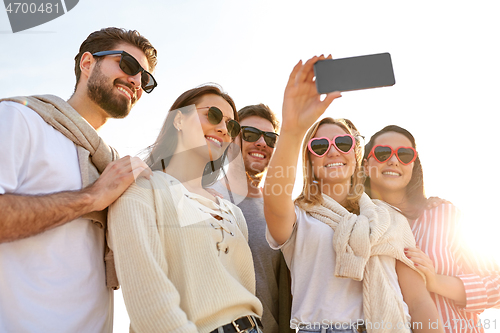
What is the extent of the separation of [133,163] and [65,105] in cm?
62

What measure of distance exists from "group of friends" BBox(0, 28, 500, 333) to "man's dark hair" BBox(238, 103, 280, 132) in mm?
493

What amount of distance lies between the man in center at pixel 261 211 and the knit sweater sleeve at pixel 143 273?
4.21 feet

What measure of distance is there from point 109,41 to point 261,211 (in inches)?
80.3

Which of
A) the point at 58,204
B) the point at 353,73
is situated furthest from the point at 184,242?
the point at 353,73

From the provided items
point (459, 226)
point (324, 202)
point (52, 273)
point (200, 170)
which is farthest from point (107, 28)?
point (459, 226)

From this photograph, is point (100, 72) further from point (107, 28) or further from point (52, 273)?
point (52, 273)

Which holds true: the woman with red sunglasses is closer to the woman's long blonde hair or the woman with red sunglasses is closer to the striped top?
the striped top

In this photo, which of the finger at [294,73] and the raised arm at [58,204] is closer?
the raised arm at [58,204]

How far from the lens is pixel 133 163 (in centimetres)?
232

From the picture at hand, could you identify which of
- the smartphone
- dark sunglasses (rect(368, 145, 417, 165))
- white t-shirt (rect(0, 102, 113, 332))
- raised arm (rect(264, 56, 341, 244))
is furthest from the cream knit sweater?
dark sunglasses (rect(368, 145, 417, 165))

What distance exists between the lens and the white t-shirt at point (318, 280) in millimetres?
2648

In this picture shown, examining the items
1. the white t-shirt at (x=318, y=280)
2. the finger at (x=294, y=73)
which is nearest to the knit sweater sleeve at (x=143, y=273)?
the white t-shirt at (x=318, y=280)

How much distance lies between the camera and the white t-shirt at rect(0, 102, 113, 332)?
1967mm

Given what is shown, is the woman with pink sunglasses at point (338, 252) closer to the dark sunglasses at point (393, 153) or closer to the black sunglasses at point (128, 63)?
→ the dark sunglasses at point (393, 153)
